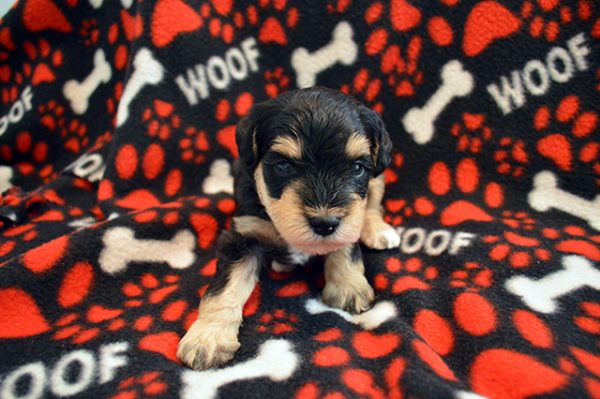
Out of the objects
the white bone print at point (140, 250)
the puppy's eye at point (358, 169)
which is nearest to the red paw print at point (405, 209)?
the puppy's eye at point (358, 169)

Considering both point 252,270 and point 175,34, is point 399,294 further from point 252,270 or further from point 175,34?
point 175,34

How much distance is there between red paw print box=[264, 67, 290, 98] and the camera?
2.87 m

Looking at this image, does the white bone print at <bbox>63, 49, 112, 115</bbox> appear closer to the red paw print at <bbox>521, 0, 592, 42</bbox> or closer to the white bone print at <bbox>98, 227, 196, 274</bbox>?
the white bone print at <bbox>98, 227, 196, 274</bbox>

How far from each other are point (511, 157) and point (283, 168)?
1.39m

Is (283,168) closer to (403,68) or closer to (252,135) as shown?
(252,135)

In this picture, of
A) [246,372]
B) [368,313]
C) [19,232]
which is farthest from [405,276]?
[19,232]

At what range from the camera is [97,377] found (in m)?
1.52

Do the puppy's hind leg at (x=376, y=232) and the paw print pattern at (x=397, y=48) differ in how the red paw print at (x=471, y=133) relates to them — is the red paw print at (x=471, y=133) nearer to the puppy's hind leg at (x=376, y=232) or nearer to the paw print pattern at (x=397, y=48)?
the paw print pattern at (x=397, y=48)

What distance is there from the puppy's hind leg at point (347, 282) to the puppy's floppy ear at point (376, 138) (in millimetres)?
407

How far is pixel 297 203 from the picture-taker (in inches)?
67.4

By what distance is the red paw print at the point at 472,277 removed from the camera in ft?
6.26

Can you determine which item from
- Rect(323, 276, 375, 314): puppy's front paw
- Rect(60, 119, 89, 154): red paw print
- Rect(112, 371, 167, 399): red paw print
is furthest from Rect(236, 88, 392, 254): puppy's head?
Rect(60, 119, 89, 154): red paw print

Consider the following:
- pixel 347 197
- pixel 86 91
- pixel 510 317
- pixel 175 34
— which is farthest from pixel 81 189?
pixel 510 317

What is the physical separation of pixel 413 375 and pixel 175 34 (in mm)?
2328
